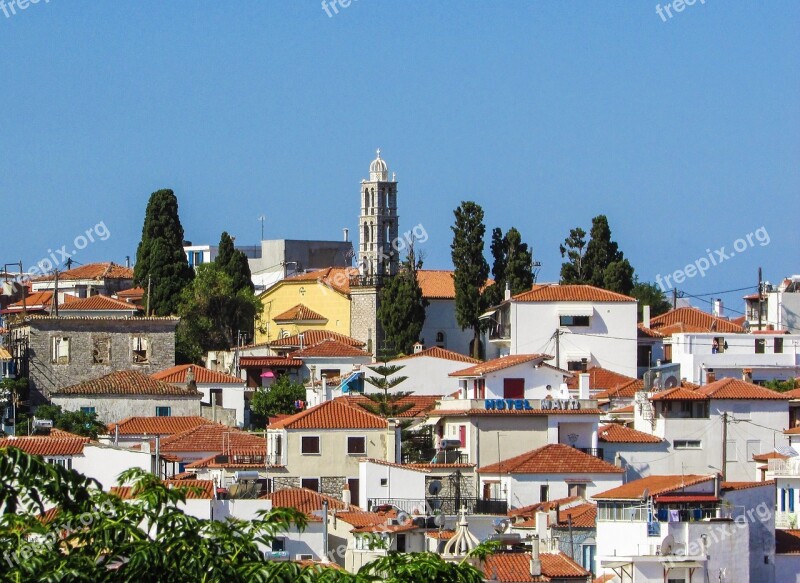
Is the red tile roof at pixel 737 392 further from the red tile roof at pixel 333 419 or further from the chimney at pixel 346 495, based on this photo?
the chimney at pixel 346 495

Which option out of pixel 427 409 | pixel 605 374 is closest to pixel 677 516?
pixel 427 409

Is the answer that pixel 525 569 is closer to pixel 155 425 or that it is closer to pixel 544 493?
pixel 544 493

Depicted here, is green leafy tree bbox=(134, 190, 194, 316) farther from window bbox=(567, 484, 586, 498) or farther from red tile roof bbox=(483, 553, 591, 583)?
red tile roof bbox=(483, 553, 591, 583)

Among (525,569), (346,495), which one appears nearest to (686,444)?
(346,495)

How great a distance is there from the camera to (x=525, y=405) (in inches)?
2085

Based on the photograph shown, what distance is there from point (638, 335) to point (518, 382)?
800 inches

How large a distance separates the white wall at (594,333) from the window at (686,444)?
18346mm

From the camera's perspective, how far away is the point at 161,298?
81.4 metres

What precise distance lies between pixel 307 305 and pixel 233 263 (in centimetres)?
433

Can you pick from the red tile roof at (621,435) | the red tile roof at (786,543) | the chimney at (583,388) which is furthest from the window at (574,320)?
the red tile roof at (786,543)

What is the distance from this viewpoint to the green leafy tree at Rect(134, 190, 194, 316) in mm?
81562

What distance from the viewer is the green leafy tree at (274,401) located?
220 ft

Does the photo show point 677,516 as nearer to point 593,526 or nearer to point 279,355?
point 593,526

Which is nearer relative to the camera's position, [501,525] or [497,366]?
[501,525]
